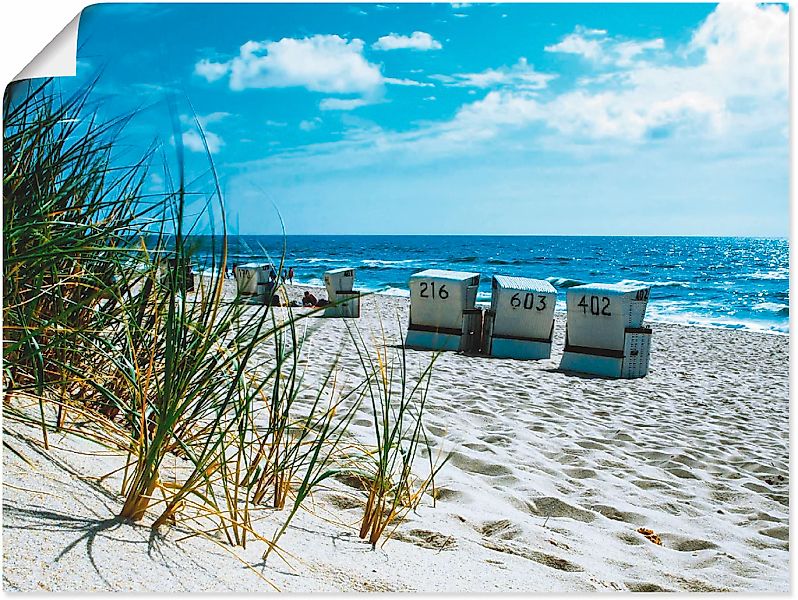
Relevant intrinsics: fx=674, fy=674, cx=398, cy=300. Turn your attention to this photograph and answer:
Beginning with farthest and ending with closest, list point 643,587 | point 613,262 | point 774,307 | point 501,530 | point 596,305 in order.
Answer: point 613,262, point 596,305, point 774,307, point 501,530, point 643,587

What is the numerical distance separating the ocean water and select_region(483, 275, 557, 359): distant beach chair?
1.40ft

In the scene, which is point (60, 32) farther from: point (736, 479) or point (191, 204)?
point (736, 479)

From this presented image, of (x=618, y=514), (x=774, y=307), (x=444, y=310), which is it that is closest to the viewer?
A: (x=618, y=514)

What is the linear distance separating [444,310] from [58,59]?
127 inches

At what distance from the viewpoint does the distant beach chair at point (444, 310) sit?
4348 millimetres

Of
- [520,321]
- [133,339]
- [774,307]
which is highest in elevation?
[774,307]

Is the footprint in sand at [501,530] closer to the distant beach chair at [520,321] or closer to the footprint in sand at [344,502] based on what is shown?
the footprint in sand at [344,502]

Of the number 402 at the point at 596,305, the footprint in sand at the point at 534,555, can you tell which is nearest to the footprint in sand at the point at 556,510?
the footprint in sand at the point at 534,555

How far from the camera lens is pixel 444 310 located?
174 inches

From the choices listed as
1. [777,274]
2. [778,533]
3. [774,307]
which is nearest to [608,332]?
[774,307]

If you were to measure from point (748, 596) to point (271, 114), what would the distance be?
113 inches

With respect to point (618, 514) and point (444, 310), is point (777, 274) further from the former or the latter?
point (444, 310)

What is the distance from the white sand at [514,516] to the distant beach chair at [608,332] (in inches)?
30.8

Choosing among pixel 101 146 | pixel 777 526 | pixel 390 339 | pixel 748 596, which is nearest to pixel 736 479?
pixel 777 526
